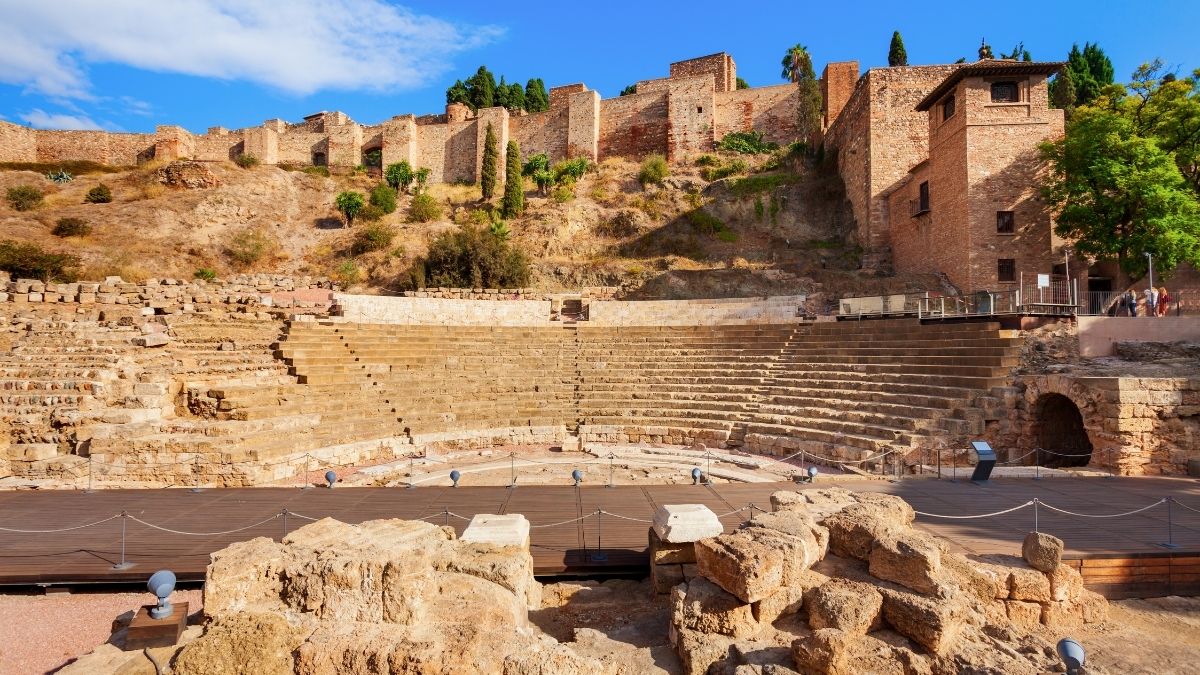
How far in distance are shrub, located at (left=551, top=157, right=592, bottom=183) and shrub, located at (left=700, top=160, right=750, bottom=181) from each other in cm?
835

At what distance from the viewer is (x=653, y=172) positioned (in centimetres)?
3541

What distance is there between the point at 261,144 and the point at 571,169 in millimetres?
26973

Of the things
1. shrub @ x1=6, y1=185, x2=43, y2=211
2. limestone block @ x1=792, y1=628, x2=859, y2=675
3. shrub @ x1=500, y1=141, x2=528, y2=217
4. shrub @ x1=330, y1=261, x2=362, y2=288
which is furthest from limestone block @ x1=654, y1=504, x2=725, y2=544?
shrub @ x1=6, y1=185, x2=43, y2=211

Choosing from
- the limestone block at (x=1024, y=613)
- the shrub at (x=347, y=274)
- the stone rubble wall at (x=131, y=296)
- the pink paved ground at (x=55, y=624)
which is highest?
the shrub at (x=347, y=274)

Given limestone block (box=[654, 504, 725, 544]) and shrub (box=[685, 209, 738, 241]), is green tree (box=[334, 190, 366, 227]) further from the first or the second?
limestone block (box=[654, 504, 725, 544])

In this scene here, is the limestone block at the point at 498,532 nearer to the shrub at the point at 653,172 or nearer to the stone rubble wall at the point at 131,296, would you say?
the stone rubble wall at the point at 131,296

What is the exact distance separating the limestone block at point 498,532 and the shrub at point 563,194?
3057cm

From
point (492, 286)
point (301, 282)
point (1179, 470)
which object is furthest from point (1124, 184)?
point (301, 282)

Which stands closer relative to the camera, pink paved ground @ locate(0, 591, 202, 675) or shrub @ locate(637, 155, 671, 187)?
pink paved ground @ locate(0, 591, 202, 675)

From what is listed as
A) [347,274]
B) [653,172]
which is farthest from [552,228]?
[347,274]

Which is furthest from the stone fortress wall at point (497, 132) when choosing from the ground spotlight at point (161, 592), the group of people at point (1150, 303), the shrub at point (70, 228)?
the ground spotlight at point (161, 592)

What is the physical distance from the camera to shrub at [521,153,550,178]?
128 feet

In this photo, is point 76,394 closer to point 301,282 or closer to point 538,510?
point 538,510

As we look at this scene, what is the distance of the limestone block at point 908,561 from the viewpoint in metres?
4.45
